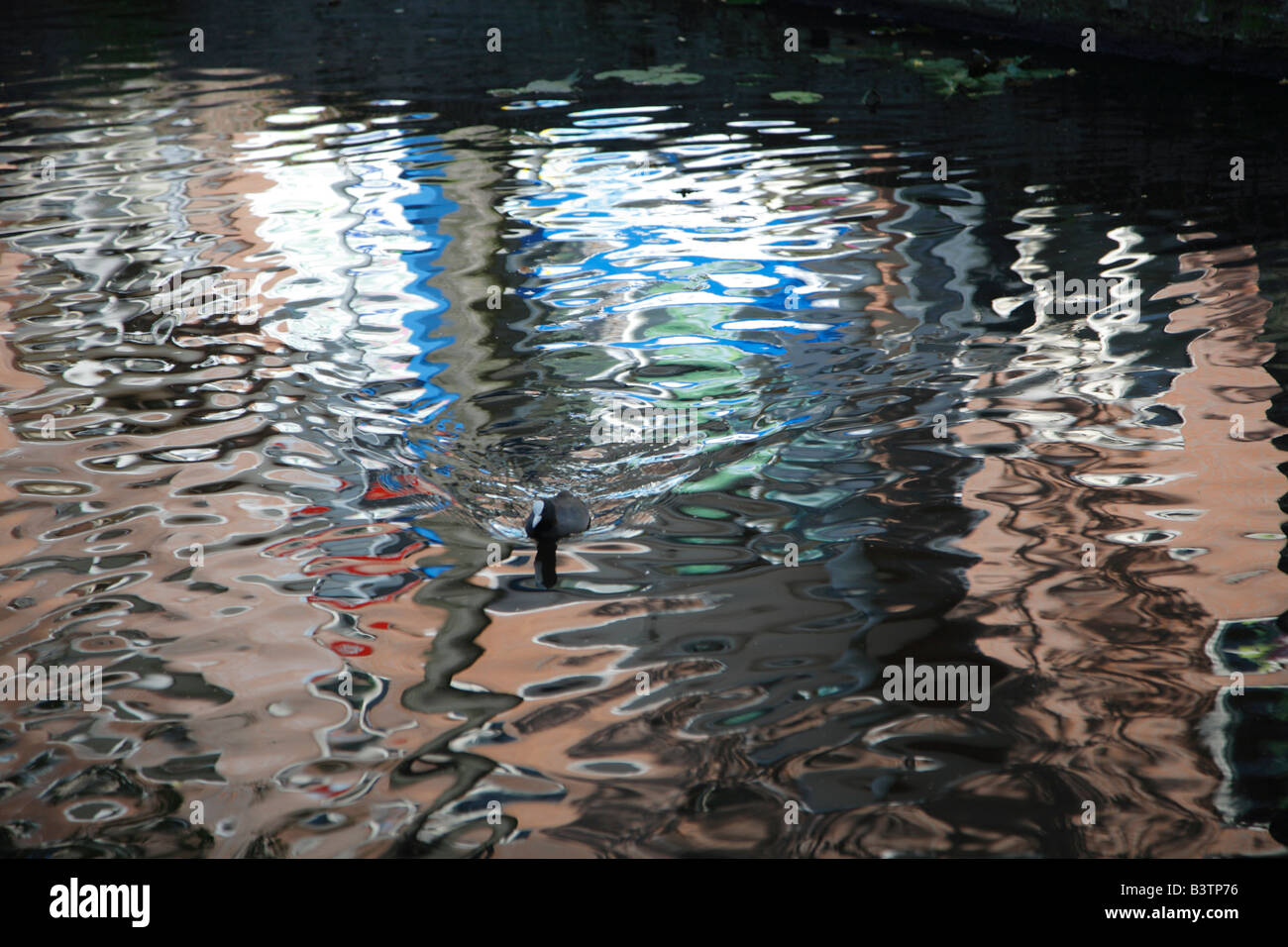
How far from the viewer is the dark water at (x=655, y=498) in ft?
7.80

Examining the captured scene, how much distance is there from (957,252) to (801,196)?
1.22m

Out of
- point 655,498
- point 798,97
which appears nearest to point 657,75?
point 798,97

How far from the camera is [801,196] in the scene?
20.6 ft

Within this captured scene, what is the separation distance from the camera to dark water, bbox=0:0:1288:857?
7.80ft

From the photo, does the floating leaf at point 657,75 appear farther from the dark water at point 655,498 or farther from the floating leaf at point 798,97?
the dark water at point 655,498

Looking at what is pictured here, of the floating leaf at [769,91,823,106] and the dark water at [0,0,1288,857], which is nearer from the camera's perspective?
the dark water at [0,0,1288,857]

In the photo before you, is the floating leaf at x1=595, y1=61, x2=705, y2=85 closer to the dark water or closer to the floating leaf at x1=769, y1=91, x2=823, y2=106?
the floating leaf at x1=769, y1=91, x2=823, y2=106

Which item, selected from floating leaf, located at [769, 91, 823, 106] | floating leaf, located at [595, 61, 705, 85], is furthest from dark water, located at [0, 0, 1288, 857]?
floating leaf, located at [595, 61, 705, 85]

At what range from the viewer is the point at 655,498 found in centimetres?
349

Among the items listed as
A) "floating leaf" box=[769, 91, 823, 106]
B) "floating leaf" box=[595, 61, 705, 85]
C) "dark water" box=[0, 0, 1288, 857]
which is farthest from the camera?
"floating leaf" box=[595, 61, 705, 85]

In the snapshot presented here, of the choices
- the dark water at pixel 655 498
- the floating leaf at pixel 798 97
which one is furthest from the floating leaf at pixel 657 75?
the dark water at pixel 655 498

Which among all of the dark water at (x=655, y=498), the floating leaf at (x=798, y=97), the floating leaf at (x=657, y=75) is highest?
the floating leaf at (x=657, y=75)

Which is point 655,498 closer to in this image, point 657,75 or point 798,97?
point 798,97

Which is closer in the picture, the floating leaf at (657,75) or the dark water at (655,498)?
the dark water at (655,498)
